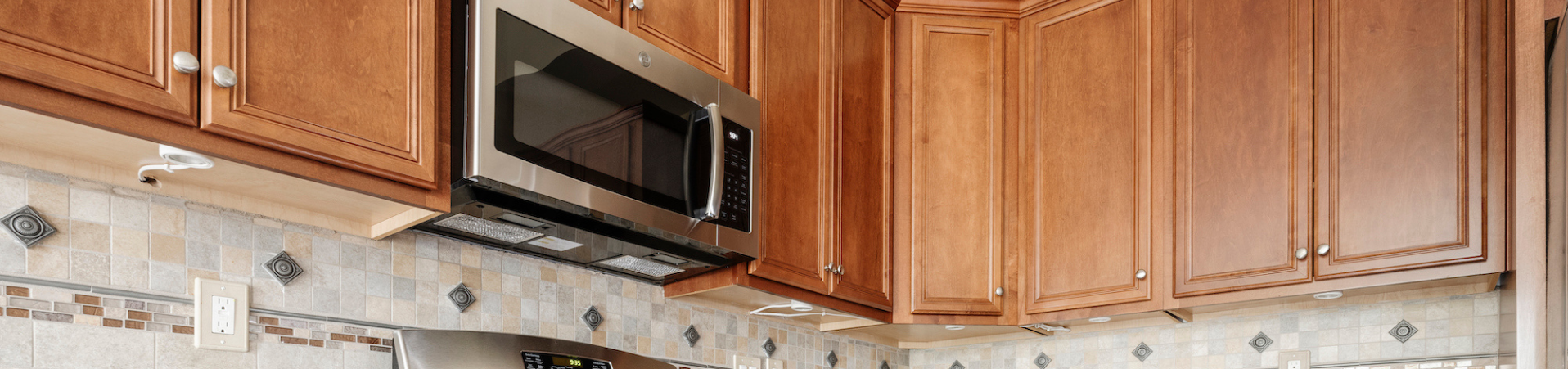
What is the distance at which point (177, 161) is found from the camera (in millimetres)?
1308

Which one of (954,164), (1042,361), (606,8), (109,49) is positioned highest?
(606,8)

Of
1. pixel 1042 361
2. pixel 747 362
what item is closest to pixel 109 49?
pixel 747 362

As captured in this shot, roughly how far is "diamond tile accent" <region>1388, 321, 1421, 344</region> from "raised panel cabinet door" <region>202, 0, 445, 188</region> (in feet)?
7.23

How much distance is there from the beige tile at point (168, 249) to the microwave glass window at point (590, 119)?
0.48 metres

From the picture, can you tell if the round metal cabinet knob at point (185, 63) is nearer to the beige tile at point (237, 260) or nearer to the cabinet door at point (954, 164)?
the beige tile at point (237, 260)

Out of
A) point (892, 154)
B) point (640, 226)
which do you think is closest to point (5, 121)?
point (640, 226)

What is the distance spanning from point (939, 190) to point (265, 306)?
5.34ft

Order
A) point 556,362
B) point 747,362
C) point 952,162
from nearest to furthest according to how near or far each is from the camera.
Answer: point 556,362, point 747,362, point 952,162

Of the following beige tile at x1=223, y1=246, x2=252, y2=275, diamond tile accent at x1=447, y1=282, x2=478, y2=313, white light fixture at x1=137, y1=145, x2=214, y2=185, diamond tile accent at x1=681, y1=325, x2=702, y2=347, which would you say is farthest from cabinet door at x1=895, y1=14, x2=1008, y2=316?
white light fixture at x1=137, y1=145, x2=214, y2=185

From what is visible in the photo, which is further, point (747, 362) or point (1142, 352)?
point (1142, 352)

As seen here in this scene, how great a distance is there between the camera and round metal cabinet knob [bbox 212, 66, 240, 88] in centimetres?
122

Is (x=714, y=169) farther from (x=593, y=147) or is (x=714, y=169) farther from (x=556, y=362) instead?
(x=556, y=362)

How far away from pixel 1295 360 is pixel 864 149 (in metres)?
1.20

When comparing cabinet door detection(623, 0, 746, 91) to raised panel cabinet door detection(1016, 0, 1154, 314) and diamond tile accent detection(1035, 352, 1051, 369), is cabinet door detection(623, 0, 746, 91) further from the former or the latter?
diamond tile accent detection(1035, 352, 1051, 369)
